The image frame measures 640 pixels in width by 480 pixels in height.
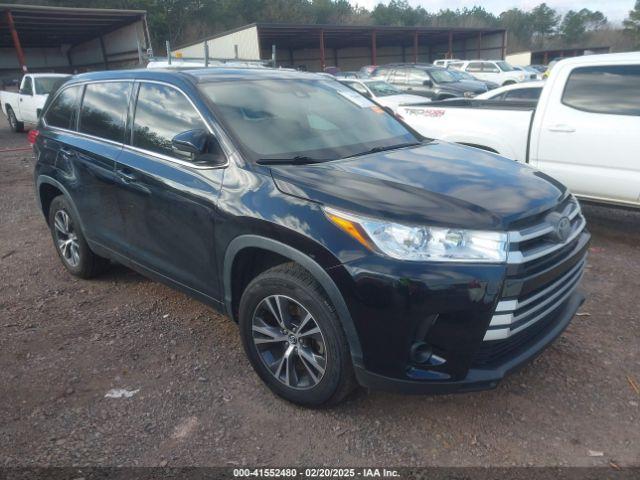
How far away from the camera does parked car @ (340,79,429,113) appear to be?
12.5 metres

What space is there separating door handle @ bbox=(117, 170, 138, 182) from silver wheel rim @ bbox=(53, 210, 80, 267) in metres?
1.19

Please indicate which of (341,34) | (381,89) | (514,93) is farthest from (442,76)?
(341,34)

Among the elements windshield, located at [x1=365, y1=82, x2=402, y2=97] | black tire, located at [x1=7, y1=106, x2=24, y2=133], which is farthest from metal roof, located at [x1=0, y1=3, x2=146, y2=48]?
windshield, located at [x1=365, y1=82, x2=402, y2=97]

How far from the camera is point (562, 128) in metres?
5.09

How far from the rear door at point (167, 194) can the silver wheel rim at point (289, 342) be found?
0.43 m

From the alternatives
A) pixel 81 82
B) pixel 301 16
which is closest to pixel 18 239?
pixel 81 82

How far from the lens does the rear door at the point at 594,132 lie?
15.5 ft

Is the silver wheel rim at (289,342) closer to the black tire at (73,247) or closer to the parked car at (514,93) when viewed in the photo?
the black tire at (73,247)

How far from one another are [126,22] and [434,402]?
28.0 metres

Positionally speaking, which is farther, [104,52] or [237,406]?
[104,52]

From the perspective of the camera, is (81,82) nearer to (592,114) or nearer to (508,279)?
(508,279)

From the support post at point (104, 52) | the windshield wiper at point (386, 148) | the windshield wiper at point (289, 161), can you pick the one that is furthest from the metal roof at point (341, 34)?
the windshield wiper at point (289, 161)

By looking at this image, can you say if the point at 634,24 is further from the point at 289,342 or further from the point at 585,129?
the point at 289,342

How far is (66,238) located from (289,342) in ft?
9.56
